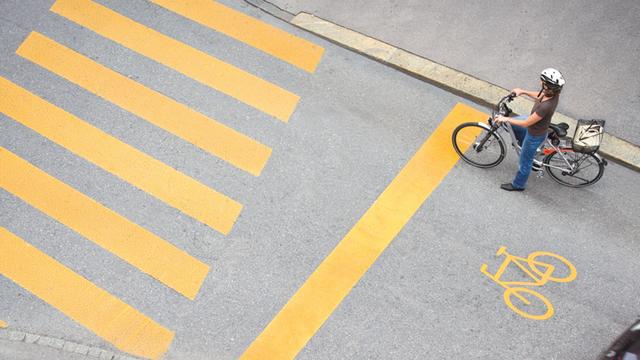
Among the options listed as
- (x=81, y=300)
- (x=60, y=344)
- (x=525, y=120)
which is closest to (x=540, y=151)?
(x=525, y=120)

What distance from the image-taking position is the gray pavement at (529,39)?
833cm

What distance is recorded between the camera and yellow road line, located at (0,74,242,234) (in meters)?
7.48

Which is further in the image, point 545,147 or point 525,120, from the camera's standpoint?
point 545,147

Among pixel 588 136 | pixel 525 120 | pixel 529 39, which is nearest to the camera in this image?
pixel 525 120

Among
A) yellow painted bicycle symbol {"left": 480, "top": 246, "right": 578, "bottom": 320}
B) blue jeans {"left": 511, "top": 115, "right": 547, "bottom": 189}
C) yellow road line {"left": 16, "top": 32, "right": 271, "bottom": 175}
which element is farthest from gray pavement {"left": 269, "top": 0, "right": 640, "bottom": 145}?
yellow road line {"left": 16, "top": 32, "right": 271, "bottom": 175}

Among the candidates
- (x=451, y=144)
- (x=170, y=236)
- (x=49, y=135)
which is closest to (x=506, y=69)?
(x=451, y=144)

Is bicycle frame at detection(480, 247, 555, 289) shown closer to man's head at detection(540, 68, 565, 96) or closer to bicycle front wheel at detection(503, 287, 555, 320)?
bicycle front wheel at detection(503, 287, 555, 320)

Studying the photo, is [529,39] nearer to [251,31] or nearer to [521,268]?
[521,268]

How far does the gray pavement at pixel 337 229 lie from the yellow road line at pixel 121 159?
119mm

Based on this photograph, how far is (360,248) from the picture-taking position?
7129 millimetres

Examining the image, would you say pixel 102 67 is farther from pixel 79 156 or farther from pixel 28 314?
pixel 28 314

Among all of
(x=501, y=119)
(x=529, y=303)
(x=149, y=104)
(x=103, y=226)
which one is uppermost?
(x=501, y=119)

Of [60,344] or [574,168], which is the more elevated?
[574,168]

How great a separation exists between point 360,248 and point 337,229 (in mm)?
380
